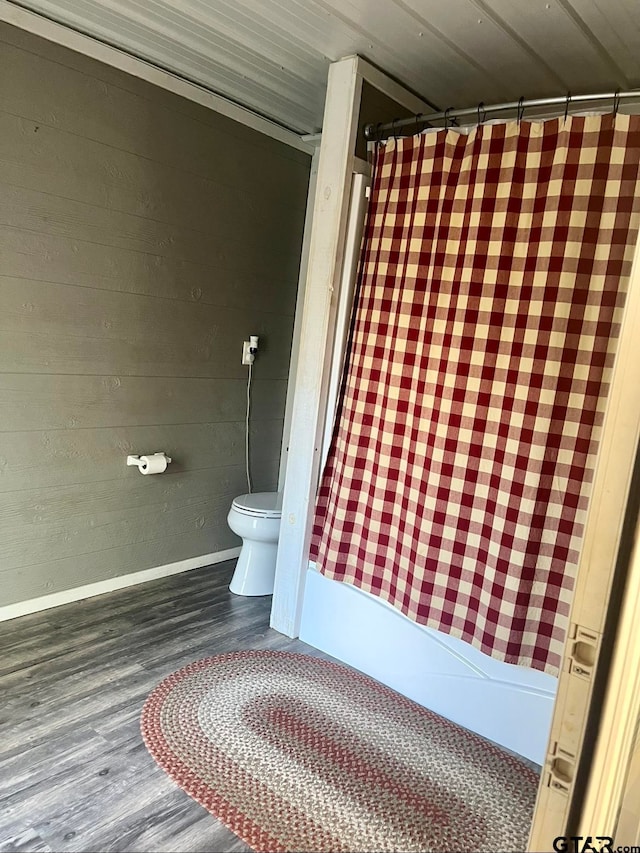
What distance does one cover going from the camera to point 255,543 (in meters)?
3.06

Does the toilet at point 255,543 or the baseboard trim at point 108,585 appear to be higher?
the toilet at point 255,543

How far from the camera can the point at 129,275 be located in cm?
280

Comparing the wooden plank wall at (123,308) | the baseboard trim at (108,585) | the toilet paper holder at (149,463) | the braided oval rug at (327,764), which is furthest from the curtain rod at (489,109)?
Result: the baseboard trim at (108,585)

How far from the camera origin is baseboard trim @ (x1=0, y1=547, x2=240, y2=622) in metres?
2.64

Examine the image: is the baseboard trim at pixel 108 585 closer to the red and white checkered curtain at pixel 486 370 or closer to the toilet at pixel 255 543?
the toilet at pixel 255 543

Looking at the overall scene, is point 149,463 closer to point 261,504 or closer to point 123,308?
point 261,504

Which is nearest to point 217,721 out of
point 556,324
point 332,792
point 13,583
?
point 332,792

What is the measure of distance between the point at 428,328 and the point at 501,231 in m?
0.39

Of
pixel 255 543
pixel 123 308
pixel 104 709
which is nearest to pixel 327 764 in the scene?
pixel 104 709

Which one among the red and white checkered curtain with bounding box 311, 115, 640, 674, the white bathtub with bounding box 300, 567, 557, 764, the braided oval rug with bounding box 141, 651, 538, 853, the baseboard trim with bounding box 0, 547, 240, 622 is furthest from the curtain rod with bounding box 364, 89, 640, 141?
the baseboard trim with bounding box 0, 547, 240, 622

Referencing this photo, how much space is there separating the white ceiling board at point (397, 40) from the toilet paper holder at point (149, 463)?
1686 mm

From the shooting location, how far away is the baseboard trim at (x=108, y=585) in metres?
2.64

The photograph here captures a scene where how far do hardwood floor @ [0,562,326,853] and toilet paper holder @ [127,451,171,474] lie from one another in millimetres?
568

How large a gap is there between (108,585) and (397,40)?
2.51 m
